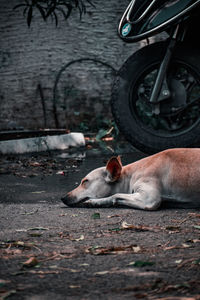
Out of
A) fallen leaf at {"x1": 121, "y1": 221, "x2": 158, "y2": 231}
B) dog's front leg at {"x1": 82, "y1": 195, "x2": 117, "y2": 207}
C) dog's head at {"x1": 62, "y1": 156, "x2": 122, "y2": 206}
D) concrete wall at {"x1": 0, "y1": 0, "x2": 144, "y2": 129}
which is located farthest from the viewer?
concrete wall at {"x1": 0, "y1": 0, "x2": 144, "y2": 129}

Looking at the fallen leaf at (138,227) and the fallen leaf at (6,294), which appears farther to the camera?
the fallen leaf at (138,227)

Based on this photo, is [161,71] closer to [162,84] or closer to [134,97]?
[162,84]

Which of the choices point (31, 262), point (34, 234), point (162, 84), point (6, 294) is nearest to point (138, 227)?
point (34, 234)

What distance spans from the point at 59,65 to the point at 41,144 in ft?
9.53

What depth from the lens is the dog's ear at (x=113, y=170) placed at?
412 cm

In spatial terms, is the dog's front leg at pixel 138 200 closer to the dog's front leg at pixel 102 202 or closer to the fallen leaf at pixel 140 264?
the dog's front leg at pixel 102 202

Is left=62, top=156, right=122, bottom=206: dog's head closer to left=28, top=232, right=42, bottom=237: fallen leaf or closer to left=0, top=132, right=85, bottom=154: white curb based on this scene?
left=28, top=232, right=42, bottom=237: fallen leaf

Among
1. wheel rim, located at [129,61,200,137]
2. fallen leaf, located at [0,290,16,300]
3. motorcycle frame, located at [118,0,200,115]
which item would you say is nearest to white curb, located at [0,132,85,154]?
wheel rim, located at [129,61,200,137]

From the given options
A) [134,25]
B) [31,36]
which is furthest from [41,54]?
[134,25]

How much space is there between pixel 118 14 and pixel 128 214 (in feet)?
22.9

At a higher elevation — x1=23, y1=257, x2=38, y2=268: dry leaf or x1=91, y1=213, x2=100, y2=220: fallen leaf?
x1=23, y1=257, x2=38, y2=268: dry leaf

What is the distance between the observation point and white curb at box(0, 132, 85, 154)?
714cm

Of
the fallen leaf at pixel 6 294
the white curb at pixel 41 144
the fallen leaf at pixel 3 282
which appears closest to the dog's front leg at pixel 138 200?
the fallen leaf at pixel 3 282

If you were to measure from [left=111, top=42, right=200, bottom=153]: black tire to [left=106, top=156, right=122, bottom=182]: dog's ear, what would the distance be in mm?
1643
